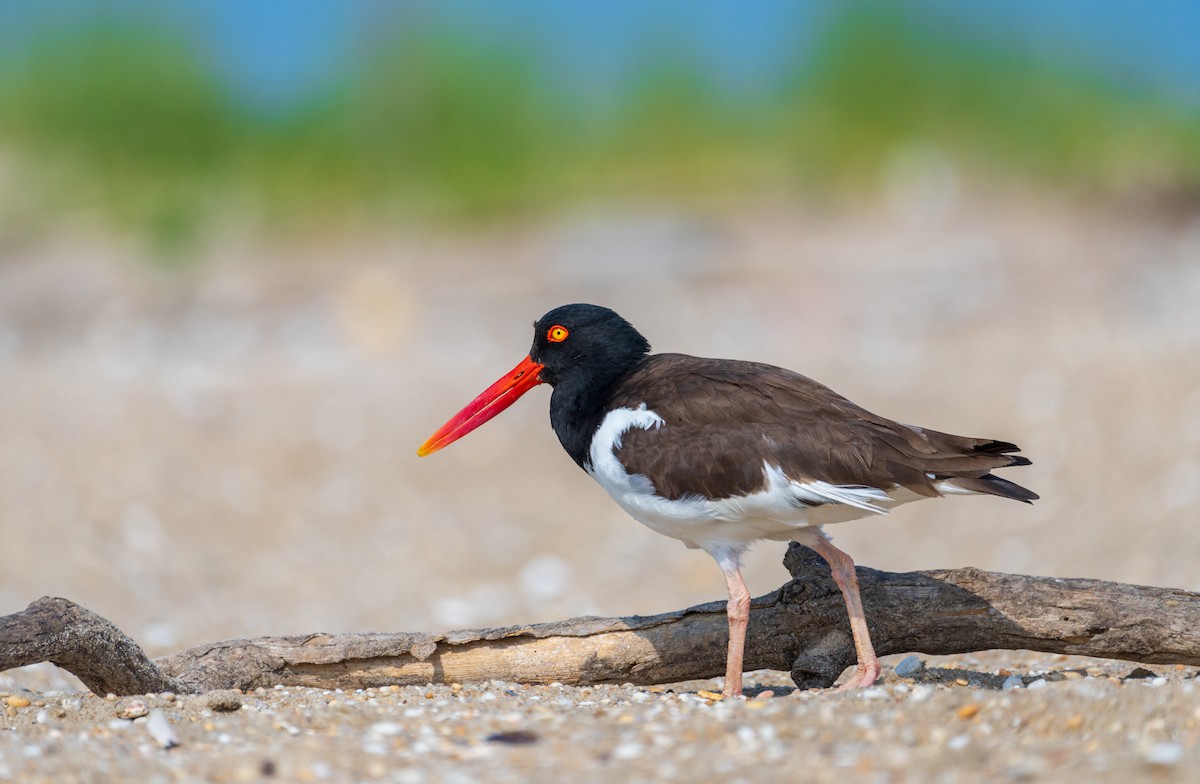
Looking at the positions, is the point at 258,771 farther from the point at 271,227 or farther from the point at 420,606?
the point at 271,227

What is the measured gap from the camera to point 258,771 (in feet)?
11.0

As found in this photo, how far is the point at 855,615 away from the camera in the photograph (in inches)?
179

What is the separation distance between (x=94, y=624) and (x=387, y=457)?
19.8ft

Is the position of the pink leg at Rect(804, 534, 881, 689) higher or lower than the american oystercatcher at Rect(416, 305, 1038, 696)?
lower

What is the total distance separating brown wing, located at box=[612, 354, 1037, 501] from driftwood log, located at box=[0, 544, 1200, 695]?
503 mm

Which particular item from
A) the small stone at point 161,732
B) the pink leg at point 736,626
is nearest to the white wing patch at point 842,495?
the pink leg at point 736,626

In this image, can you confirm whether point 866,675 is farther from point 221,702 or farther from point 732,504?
point 221,702

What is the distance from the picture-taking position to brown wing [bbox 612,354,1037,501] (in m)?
4.37

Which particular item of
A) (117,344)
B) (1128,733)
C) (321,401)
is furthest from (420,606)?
(117,344)

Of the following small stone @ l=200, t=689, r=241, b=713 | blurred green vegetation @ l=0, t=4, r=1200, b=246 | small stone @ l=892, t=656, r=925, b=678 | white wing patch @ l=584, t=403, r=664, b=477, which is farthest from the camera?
blurred green vegetation @ l=0, t=4, r=1200, b=246

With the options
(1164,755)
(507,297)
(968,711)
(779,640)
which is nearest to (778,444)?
(779,640)

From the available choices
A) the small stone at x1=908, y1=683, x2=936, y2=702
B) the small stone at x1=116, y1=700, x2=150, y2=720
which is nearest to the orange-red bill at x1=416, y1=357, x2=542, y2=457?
the small stone at x1=116, y1=700, x2=150, y2=720

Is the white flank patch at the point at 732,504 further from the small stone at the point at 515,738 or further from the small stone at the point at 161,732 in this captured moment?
the small stone at the point at 161,732

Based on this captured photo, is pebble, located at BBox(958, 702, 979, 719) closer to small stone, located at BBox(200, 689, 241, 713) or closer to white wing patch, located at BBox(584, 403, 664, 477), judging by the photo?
white wing patch, located at BBox(584, 403, 664, 477)
